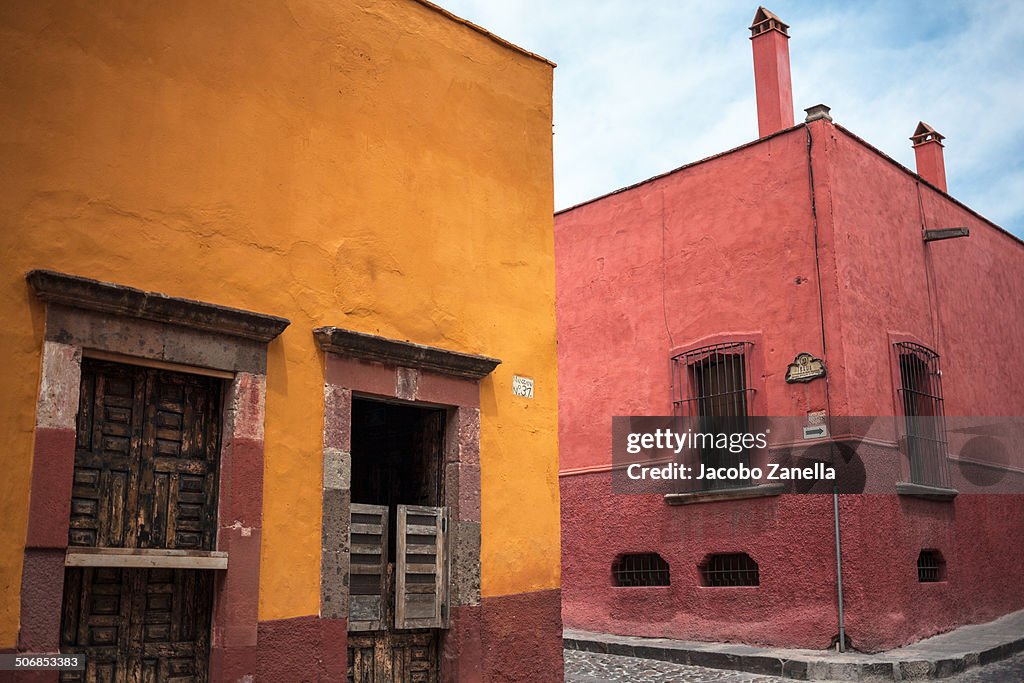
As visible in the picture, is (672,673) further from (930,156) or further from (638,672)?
(930,156)

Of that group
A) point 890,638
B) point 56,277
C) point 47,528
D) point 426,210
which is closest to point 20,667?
point 47,528

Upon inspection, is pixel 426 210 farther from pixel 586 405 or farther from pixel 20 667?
pixel 586 405

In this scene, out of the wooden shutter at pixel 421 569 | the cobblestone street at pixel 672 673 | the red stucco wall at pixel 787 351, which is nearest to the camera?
the wooden shutter at pixel 421 569

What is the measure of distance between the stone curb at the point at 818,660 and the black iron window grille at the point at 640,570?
0.91 meters

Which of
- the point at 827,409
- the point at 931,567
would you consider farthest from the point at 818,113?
the point at 931,567

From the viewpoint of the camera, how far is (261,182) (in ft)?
22.1

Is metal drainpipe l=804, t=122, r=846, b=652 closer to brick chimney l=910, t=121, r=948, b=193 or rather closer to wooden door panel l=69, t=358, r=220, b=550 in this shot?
brick chimney l=910, t=121, r=948, b=193

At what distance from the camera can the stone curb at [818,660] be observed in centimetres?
956

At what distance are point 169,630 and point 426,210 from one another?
139 inches

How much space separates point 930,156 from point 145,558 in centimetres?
1414

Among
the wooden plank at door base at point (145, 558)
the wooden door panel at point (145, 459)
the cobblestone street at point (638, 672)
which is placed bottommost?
the cobblestone street at point (638, 672)

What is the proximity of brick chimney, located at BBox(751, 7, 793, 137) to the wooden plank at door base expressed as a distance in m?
9.73

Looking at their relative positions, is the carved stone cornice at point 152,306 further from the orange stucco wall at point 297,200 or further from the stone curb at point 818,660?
the stone curb at point 818,660

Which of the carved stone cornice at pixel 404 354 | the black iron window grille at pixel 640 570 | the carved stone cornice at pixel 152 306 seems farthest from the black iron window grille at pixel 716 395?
the carved stone cornice at pixel 152 306
